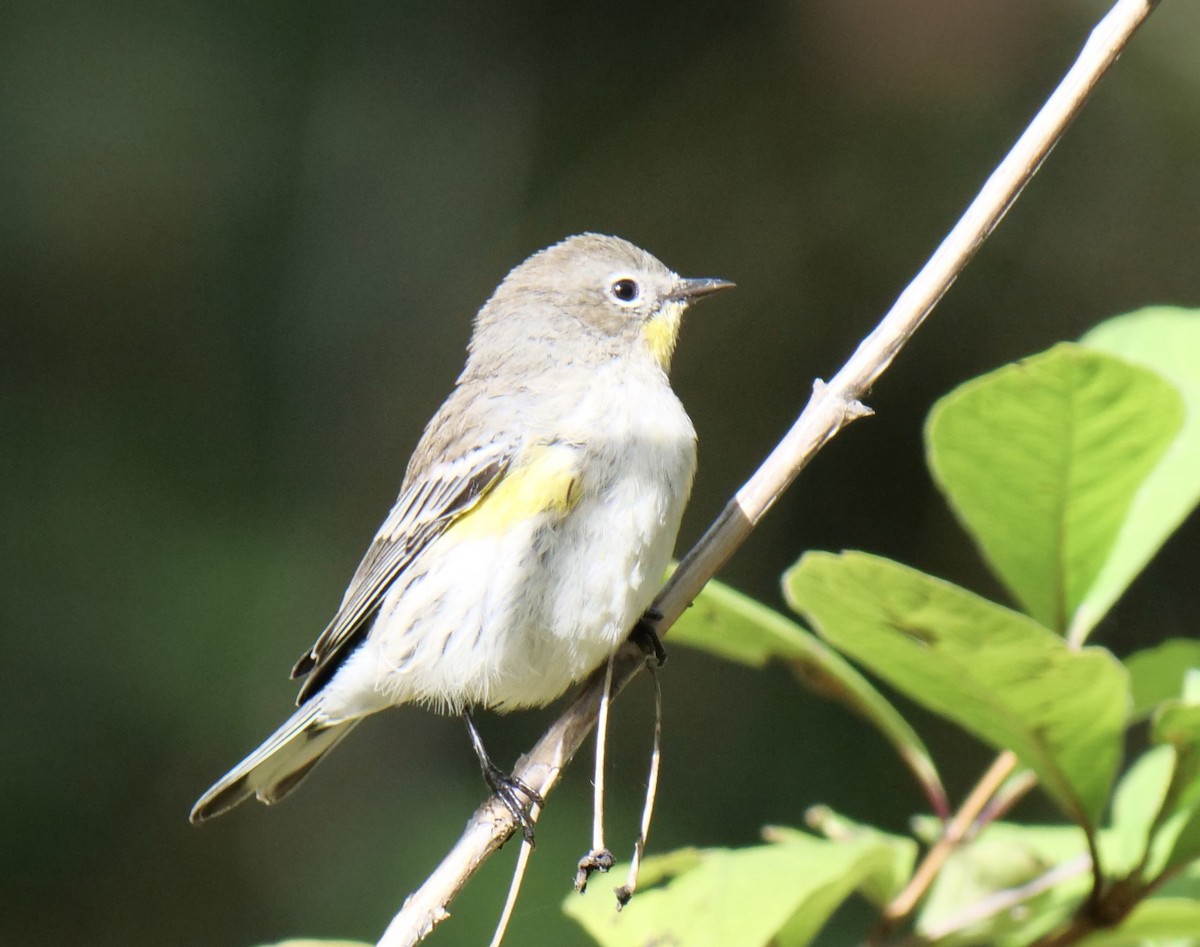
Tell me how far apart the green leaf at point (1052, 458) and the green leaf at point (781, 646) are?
0.66 feet

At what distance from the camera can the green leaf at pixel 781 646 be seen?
4.81 ft

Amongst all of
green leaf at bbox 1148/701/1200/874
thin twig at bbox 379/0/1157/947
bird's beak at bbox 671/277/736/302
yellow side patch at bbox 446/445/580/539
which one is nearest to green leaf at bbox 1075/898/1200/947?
green leaf at bbox 1148/701/1200/874

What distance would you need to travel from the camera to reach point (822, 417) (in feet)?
4.71

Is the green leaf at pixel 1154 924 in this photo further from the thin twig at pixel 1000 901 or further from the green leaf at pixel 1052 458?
the green leaf at pixel 1052 458

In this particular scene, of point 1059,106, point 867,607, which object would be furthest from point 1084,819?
point 1059,106

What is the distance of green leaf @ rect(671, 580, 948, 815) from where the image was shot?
4.81ft

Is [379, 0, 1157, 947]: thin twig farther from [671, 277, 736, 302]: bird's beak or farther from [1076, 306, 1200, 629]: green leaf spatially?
[671, 277, 736, 302]: bird's beak

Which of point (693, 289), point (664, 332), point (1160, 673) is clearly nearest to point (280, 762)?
point (664, 332)

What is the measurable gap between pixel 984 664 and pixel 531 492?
974mm

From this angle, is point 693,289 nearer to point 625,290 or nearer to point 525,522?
point 625,290

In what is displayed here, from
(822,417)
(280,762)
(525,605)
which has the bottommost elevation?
(280,762)

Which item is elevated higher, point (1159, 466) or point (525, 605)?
point (1159, 466)

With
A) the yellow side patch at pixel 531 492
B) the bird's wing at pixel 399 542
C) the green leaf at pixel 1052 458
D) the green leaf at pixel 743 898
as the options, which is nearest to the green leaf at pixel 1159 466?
the green leaf at pixel 1052 458

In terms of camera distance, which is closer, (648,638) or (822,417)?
(822,417)
